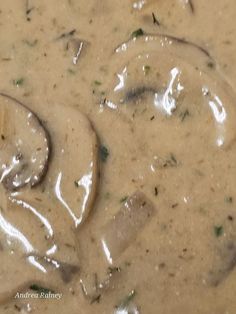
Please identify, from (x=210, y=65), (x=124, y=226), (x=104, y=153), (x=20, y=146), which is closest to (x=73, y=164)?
(x=104, y=153)

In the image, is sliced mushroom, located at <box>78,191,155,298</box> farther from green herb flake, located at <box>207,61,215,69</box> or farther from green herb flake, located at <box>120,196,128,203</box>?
green herb flake, located at <box>207,61,215,69</box>

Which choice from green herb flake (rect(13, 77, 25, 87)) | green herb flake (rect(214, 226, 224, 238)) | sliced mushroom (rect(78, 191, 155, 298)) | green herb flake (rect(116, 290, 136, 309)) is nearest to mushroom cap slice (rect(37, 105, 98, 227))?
sliced mushroom (rect(78, 191, 155, 298))

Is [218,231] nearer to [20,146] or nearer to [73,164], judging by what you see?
[73,164]

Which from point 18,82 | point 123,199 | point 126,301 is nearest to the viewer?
point 126,301

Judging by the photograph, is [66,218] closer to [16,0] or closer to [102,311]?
[102,311]

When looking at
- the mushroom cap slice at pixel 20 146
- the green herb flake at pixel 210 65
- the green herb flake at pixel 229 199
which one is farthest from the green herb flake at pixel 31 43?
the green herb flake at pixel 229 199

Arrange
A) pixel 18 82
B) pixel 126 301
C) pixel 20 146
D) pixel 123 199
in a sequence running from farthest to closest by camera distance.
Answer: pixel 18 82 < pixel 20 146 < pixel 123 199 < pixel 126 301

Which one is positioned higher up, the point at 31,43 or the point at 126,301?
the point at 31,43

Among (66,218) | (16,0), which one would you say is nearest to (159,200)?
(66,218)
